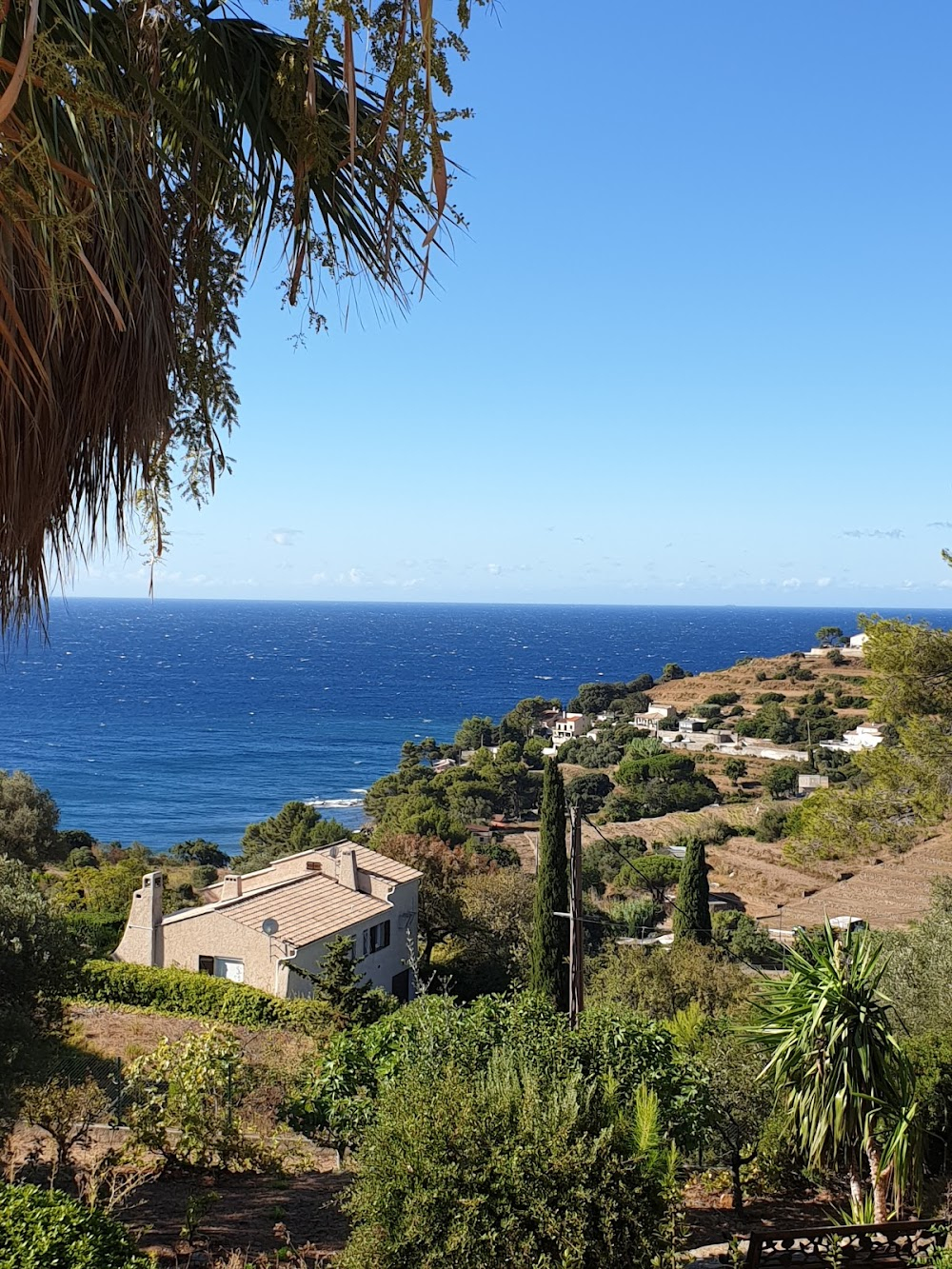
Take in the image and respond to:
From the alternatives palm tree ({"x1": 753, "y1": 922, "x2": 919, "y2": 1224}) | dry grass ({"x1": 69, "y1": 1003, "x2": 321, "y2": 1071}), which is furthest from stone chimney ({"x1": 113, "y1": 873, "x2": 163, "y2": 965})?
palm tree ({"x1": 753, "y1": 922, "x2": 919, "y2": 1224})

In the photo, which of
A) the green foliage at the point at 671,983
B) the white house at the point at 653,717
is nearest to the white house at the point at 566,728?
the white house at the point at 653,717

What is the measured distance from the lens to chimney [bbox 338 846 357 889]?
2380 centimetres

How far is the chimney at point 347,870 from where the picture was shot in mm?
23797

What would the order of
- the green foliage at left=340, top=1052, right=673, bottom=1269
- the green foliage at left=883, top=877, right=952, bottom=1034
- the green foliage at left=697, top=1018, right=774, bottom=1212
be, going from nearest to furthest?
the green foliage at left=340, top=1052, right=673, bottom=1269 → the green foliage at left=697, top=1018, right=774, bottom=1212 → the green foliage at left=883, top=877, right=952, bottom=1034

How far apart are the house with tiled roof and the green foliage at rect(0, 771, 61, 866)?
7.00m

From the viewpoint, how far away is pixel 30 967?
9609mm

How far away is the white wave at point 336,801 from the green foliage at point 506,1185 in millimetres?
56714

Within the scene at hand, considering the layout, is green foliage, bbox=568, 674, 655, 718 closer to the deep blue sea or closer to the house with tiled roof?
the deep blue sea

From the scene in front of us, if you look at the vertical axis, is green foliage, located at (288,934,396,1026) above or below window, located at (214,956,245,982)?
above

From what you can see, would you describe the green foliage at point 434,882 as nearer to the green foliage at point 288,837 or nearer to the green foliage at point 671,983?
the green foliage at point 288,837

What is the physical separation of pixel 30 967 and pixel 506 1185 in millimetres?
6660

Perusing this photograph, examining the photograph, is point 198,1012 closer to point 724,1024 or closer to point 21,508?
point 724,1024

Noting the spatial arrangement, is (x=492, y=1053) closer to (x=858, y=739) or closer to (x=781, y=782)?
(x=781, y=782)

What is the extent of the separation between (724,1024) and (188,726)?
278ft
